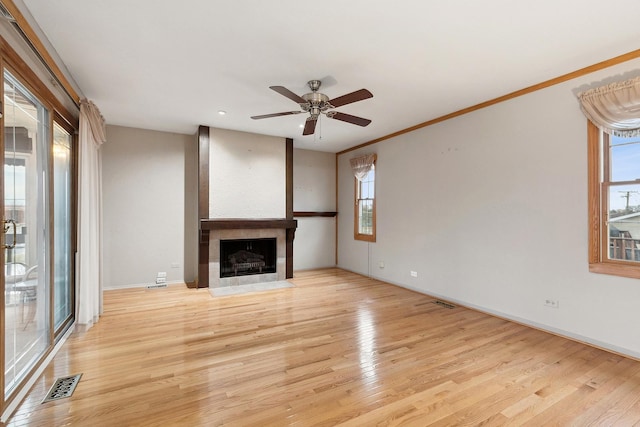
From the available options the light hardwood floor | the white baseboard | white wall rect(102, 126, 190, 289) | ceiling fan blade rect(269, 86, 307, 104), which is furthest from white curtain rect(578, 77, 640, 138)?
the white baseboard

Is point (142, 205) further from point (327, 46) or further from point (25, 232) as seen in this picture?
point (327, 46)

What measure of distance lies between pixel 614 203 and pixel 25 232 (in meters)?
5.30

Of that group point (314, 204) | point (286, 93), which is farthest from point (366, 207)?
point (286, 93)

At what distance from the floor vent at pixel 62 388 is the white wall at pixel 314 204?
4566mm

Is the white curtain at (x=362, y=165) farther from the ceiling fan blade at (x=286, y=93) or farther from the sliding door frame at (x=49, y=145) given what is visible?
the sliding door frame at (x=49, y=145)

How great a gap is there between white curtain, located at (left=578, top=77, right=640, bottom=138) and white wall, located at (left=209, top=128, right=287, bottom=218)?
14.6 feet

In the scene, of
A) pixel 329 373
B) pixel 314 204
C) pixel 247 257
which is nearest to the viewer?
pixel 329 373

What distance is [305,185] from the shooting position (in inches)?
268

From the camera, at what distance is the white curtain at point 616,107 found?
2.59 metres

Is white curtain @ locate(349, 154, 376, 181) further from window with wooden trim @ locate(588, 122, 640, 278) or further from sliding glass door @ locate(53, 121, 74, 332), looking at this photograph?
sliding glass door @ locate(53, 121, 74, 332)

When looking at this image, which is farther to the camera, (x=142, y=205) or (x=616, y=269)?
(x=142, y=205)

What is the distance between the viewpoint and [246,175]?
17.9ft

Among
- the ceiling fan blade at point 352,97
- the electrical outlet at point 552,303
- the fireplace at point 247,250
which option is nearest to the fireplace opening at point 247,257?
the fireplace at point 247,250

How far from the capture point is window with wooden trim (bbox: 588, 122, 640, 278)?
9.04 feet
